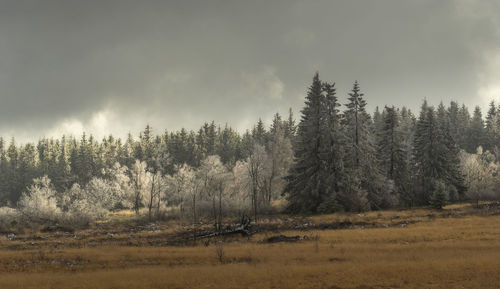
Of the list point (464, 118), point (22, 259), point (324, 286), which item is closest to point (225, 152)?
point (464, 118)

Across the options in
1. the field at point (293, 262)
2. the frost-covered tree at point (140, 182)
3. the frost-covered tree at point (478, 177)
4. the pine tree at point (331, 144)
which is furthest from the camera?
the frost-covered tree at point (140, 182)

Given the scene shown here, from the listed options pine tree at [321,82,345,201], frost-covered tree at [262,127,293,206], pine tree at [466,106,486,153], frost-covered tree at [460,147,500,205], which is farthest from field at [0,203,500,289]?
pine tree at [466,106,486,153]

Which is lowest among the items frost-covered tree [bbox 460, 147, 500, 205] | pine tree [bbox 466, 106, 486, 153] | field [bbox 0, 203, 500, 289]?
field [bbox 0, 203, 500, 289]

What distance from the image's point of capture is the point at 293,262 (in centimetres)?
2014

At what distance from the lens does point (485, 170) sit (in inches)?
3063

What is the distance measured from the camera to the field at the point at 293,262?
51.5 feet

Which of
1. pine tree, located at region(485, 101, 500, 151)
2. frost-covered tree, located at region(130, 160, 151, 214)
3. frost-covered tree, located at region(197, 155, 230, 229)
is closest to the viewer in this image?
frost-covered tree, located at region(197, 155, 230, 229)

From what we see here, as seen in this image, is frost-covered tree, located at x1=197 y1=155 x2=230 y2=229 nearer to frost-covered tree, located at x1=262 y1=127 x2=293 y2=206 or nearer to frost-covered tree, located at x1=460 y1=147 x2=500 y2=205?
frost-covered tree, located at x1=262 y1=127 x2=293 y2=206

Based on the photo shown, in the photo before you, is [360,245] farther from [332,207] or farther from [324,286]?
[332,207]

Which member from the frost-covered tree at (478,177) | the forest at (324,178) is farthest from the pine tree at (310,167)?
the frost-covered tree at (478,177)

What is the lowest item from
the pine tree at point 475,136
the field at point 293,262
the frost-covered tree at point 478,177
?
the field at point 293,262

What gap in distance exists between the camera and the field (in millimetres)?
15703

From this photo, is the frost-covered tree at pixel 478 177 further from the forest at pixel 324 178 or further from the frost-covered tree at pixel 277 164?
the frost-covered tree at pixel 277 164

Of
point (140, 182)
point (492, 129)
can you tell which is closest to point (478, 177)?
point (492, 129)
